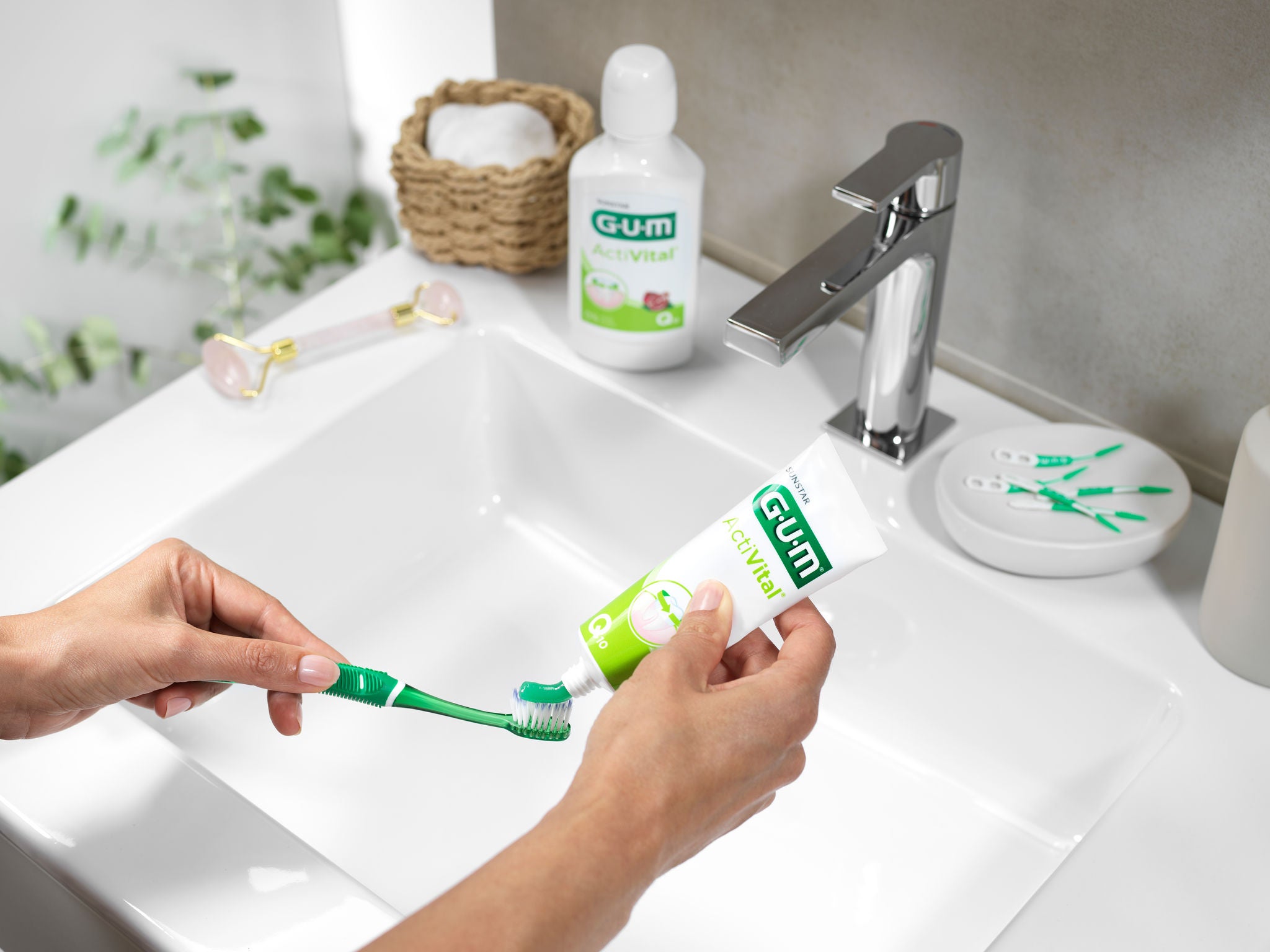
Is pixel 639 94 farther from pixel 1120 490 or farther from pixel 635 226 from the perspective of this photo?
pixel 1120 490

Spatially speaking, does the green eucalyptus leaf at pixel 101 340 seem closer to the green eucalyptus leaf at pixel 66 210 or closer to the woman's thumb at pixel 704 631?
the green eucalyptus leaf at pixel 66 210

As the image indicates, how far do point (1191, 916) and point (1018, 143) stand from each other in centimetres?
42

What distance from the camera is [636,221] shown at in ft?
2.49

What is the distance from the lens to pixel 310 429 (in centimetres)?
Result: 80

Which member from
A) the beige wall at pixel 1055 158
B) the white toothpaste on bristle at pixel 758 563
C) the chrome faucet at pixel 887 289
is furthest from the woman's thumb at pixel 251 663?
the beige wall at pixel 1055 158

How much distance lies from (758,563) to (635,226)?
11.5 inches

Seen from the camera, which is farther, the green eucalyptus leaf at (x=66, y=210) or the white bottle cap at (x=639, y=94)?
the green eucalyptus leaf at (x=66, y=210)

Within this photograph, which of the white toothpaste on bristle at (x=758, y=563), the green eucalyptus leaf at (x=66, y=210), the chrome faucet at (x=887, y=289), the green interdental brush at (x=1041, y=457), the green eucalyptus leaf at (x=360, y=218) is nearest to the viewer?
the white toothpaste on bristle at (x=758, y=563)

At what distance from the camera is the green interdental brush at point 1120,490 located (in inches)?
27.9

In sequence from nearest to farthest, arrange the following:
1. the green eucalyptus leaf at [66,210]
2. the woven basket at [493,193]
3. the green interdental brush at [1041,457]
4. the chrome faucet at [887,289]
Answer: the chrome faucet at [887,289] → the green interdental brush at [1041,457] → the woven basket at [493,193] → the green eucalyptus leaf at [66,210]

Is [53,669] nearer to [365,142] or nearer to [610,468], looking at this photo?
[610,468]

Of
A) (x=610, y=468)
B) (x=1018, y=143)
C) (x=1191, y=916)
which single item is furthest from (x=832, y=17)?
(x=1191, y=916)

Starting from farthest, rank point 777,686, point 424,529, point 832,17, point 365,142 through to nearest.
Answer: point 365,142, point 424,529, point 832,17, point 777,686

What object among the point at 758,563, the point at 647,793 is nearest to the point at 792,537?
the point at 758,563
